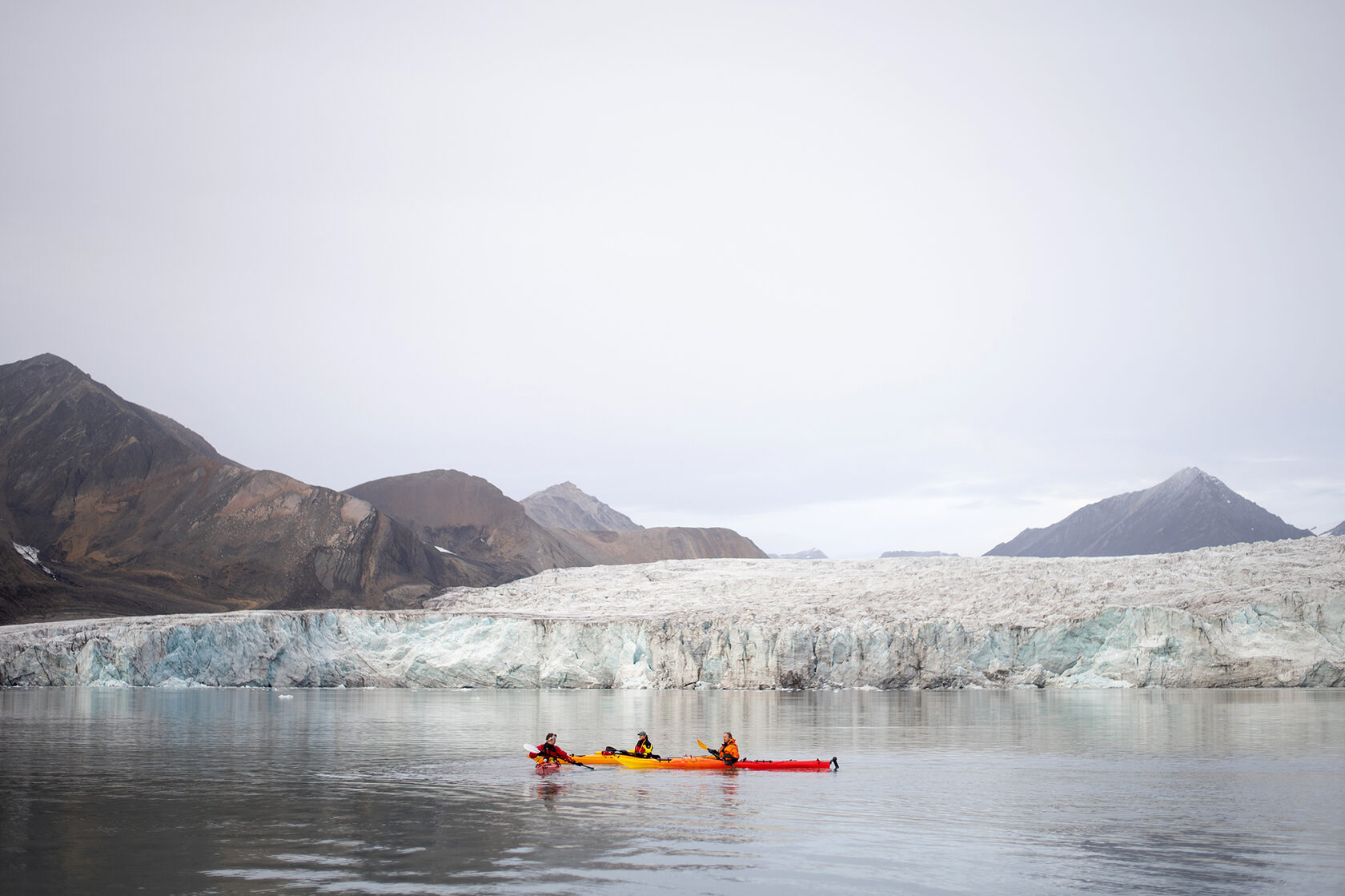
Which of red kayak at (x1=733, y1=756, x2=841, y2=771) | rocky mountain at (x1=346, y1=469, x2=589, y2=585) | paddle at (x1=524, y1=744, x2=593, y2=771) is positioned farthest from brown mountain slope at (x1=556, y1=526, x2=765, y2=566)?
red kayak at (x1=733, y1=756, x2=841, y2=771)

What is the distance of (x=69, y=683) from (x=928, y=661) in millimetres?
50213

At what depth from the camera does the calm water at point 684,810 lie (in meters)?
13.1

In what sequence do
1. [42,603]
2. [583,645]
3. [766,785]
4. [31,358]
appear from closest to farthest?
[766,785]
[583,645]
[42,603]
[31,358]

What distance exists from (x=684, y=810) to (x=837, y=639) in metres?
41.5

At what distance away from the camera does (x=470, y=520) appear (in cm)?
15838

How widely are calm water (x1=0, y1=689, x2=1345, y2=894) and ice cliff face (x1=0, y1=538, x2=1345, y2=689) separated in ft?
62.5

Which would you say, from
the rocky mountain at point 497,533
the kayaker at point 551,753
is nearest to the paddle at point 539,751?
the kayaker at point 551,753

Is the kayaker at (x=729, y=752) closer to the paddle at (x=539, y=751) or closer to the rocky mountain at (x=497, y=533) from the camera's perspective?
the paddle at (x=539, y=751)

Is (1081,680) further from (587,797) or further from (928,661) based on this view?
(587,797)

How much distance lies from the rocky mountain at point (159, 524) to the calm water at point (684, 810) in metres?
74.6

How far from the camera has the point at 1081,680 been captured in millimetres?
57375

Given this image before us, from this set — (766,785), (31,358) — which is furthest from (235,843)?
(31,358)

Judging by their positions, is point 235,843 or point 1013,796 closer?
point 235,843

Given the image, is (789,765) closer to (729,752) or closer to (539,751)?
(729,752)
